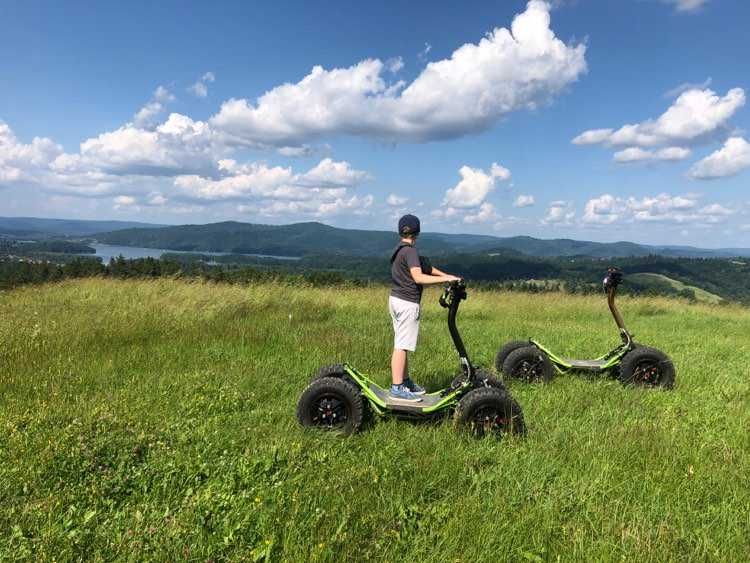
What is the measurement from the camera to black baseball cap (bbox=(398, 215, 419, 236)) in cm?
508

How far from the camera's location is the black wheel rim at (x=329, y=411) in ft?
15.5

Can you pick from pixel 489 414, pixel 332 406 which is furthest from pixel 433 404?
pixel 332 406

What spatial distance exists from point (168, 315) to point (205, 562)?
24.6ft

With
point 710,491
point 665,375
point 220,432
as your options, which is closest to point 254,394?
point 220,432

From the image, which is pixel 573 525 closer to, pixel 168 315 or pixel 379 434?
pixel 379 434

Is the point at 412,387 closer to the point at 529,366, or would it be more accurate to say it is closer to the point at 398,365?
the point at 398,365

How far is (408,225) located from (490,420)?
2.19 meters

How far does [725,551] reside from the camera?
2943 mm

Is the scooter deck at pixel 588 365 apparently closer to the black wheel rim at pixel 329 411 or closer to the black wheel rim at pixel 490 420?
the black wheel rim at pixel 490 420

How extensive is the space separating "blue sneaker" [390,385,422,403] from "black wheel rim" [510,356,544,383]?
243 centimetres

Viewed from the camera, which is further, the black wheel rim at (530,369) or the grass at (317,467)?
the black wheel rim at (530,369)

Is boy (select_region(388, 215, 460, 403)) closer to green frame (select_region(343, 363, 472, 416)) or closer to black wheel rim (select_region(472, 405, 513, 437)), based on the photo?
green frame (select_region(343, 363, 472, 416))

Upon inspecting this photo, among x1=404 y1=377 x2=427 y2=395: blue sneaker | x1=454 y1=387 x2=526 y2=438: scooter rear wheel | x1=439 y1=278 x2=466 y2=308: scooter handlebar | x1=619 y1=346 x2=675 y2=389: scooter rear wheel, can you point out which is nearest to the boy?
x1=404 y1=377 x2=427 y2=395: blue sneaker

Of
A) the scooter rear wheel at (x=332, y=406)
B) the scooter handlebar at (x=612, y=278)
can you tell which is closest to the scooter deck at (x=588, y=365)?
the scooter handlebar at (x=612, y=278)
